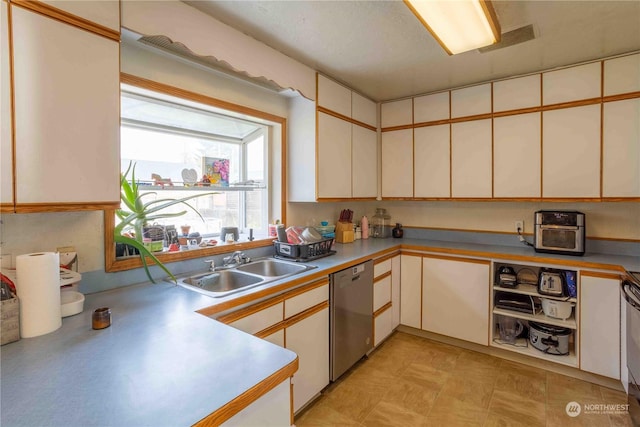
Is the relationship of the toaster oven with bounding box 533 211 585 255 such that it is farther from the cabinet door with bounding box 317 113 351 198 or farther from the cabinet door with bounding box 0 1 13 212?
the cabinet door with bounding box 0 1 13 212

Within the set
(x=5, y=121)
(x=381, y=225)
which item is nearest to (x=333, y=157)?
(x=381, y=225)

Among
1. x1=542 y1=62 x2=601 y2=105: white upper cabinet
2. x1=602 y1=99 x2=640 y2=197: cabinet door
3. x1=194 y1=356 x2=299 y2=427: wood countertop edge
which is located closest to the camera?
x1=194 y1=356 x2=299 y2=427: wood countertop edge

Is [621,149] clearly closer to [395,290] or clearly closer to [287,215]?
[395,290]

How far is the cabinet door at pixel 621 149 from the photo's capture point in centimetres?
219

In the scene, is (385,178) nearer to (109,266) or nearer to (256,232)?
(256,232)

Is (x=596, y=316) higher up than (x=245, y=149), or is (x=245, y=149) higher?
(x=245, y=149)

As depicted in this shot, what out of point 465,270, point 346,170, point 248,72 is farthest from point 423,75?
point 465,270

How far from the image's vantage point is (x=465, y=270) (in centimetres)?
263

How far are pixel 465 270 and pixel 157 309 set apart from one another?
7.71ft

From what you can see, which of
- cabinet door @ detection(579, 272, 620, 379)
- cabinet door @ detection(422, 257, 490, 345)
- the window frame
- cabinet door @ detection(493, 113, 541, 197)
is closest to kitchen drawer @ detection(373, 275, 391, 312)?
→ cabinet door @ detection(422, 257, 490, 345)

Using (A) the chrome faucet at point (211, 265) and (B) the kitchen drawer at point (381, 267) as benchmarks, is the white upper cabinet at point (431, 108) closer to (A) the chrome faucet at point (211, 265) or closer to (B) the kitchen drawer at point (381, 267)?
(B) the kitchen drawer at point (381, 267)

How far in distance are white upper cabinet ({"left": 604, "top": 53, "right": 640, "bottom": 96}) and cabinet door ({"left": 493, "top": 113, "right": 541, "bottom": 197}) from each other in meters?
0.47

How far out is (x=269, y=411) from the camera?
921 mm

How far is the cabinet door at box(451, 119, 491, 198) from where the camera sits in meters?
2.76
